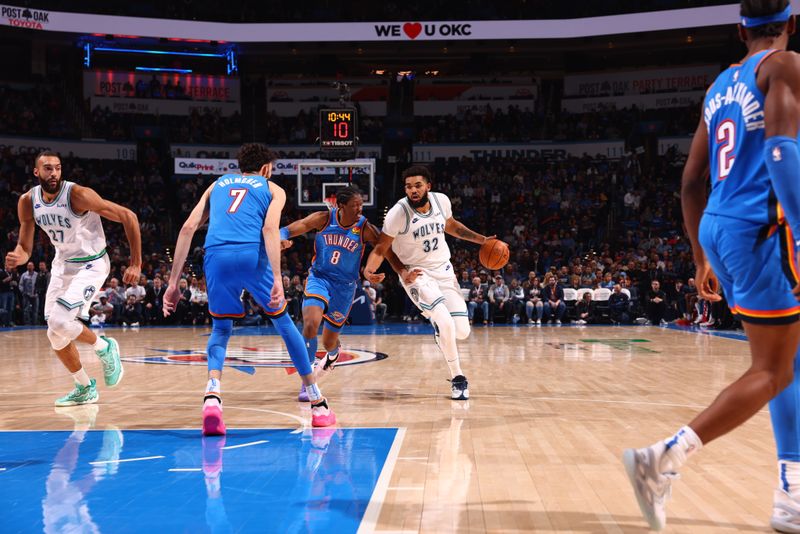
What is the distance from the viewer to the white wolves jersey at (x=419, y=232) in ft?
23.6

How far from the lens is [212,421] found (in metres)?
5.19

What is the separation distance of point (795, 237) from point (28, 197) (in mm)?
5597

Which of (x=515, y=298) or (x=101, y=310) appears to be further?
(x=515, y=298)

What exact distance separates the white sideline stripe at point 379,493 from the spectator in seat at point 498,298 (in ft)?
51.4

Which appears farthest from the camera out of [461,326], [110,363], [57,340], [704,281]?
[461,326]

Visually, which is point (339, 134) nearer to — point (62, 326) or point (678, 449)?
point (62, 326)

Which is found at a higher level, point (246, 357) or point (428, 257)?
point (428, 257)

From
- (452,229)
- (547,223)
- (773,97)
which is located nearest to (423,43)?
(547,223)

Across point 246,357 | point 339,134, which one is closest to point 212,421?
point 246,357

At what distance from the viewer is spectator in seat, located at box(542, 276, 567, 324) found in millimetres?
20422

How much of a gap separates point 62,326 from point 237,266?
189 centimetres

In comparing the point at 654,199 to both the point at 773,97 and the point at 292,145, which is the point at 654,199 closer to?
the point at 292,145

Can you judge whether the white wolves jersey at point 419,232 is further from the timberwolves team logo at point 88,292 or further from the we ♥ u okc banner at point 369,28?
the we ♥ u okc banner at point 369,28

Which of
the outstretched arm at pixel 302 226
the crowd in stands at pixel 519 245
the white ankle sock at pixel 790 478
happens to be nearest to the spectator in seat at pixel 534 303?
the crowd in stands at pixel 519 245
